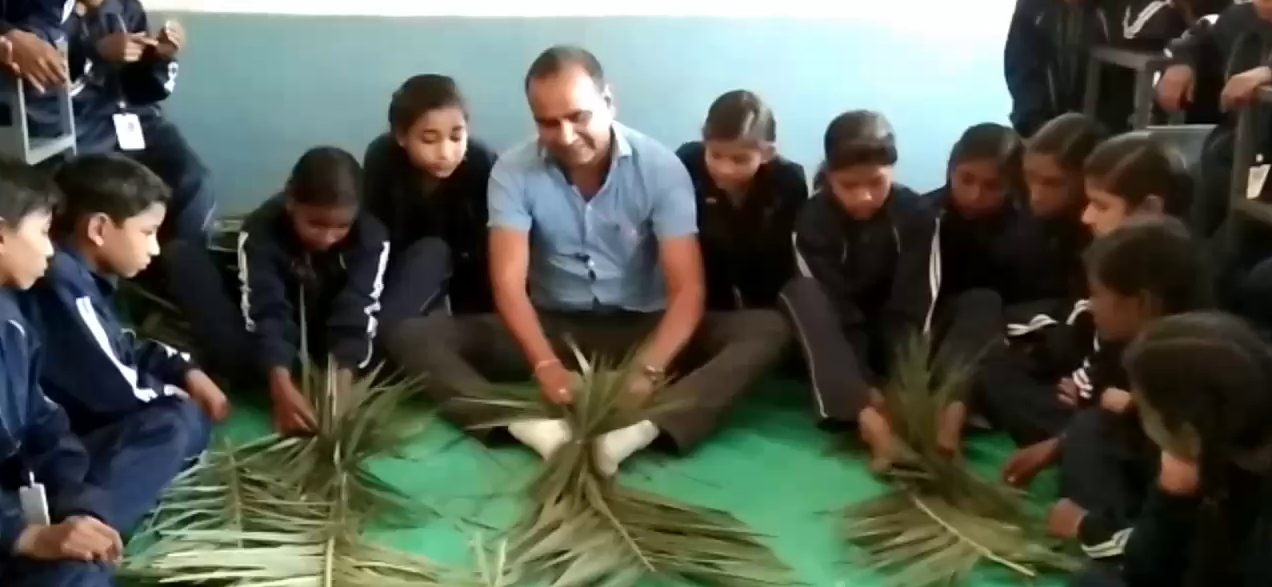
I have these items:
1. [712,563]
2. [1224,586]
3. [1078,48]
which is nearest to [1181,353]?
[1224,586]

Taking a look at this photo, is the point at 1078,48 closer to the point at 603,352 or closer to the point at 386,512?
the point at 603,352

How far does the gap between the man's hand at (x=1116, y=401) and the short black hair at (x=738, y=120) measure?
36.7 inches

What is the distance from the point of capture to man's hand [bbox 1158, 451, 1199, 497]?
151 cm

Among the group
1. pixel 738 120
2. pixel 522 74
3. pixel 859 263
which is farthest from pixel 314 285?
pixel 522 74

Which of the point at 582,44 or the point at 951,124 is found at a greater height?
the point at 582,44

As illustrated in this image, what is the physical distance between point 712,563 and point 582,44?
225 centimetres

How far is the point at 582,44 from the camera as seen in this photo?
3.83 m

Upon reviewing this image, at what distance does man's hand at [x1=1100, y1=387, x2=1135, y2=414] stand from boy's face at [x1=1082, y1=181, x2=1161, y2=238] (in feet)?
1.08

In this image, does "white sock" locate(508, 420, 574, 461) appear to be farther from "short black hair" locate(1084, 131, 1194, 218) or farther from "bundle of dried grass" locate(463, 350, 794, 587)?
"short black hair" locate(1084, 131, 1194, 218)

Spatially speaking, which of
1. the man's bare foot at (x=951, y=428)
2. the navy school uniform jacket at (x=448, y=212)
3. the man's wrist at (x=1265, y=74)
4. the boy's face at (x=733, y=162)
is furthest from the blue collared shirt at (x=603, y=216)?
the man's wrist at (x=1265, y=74)

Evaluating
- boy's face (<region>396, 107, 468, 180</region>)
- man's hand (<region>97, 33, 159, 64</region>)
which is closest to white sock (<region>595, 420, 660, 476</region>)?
boy's face (<region>396, 107, 468, 180</region>)

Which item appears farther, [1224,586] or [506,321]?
[506,321]

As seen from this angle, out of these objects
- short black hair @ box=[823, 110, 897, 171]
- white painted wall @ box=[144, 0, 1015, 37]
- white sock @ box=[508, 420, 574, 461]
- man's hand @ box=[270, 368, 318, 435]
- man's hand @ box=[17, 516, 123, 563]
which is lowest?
white sock @ box=[508, 420, 574, 461]

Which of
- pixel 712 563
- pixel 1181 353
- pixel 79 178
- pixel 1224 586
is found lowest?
pixel 712 563
